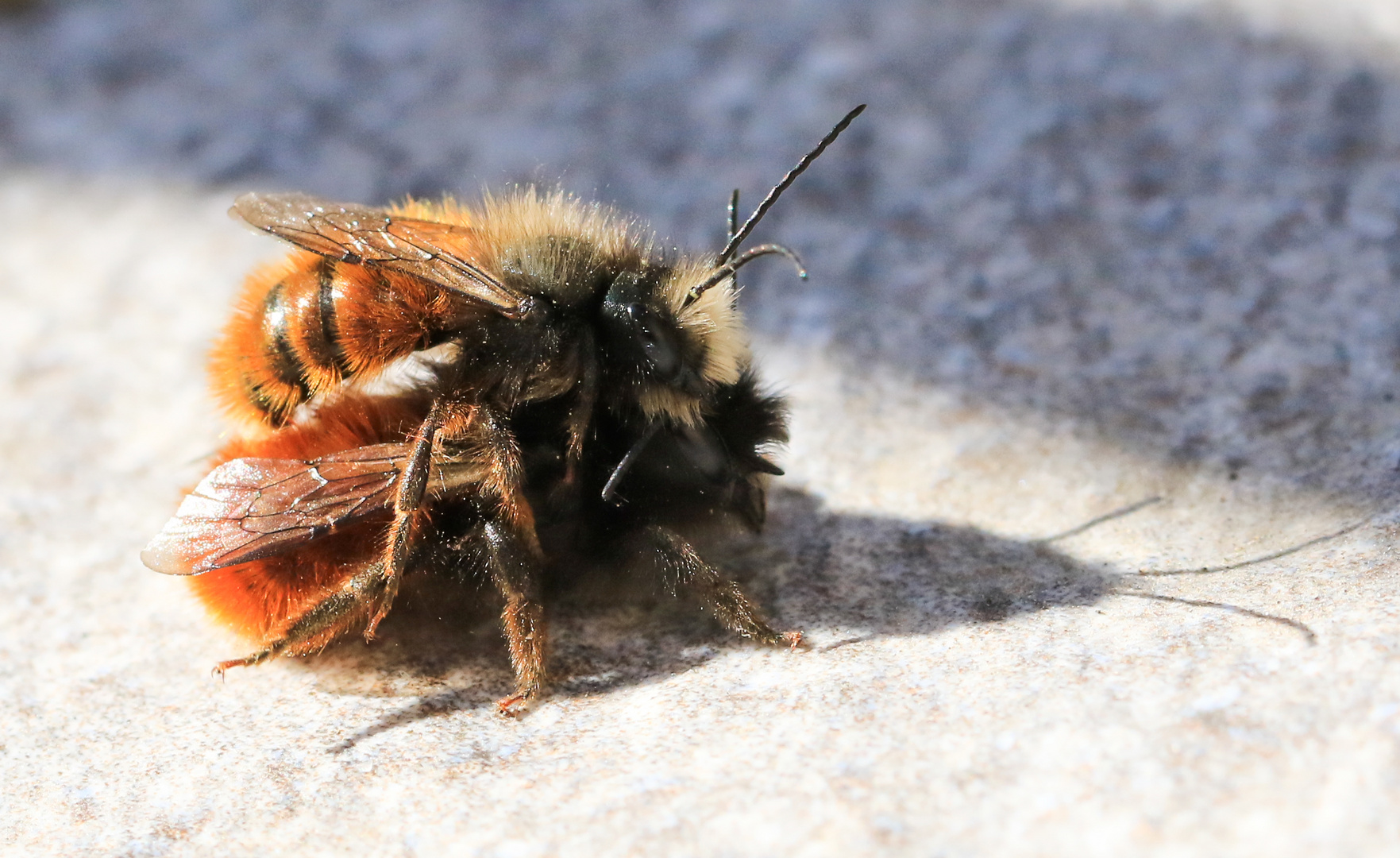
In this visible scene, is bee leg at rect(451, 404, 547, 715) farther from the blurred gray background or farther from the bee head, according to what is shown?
the blurred gray background

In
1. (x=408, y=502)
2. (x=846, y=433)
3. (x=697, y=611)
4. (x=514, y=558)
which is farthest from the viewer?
(x=846, y=433)

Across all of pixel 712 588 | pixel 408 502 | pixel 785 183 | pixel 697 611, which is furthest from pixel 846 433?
pixel 408 502

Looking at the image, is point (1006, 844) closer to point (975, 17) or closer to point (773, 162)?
point (773, 162)

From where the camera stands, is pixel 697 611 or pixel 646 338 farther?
pixel 697 611

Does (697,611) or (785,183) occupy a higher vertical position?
(785,183)

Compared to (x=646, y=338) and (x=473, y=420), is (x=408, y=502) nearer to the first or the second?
(x=473, y=420)

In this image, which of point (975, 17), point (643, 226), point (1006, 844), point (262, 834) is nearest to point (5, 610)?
point (262, 834)

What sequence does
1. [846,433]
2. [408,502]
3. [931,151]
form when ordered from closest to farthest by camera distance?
[408,502] → [846,433] → [931,151]

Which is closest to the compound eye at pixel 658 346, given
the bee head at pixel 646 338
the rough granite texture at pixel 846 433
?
the bee head at pixel 646 338
